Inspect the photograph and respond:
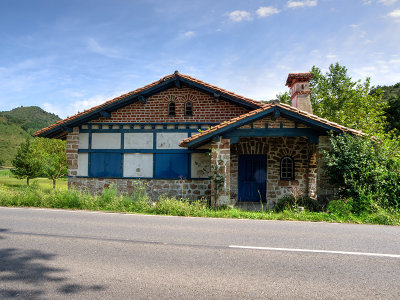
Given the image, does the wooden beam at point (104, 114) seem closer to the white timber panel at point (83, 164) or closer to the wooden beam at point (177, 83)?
the white timber panel at point (83, 164)

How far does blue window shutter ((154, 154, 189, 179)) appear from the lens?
11.6 m

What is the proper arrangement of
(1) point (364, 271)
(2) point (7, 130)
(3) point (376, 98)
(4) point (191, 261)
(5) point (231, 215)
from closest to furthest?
(1) point (364, 271) → (4) point (191, 261) → (5) point (231, 215) → (3) point (376, 98) → (2) point (7, 130)

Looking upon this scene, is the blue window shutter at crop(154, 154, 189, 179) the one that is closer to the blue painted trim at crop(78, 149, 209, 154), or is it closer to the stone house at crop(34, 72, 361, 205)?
the stone house at crop(34, 72, 361, 205)

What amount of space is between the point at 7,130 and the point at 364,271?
90.1m

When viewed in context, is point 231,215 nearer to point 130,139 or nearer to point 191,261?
point 191,261

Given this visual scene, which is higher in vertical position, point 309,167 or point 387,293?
point 309,167

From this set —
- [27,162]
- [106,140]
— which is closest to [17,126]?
[27,162]

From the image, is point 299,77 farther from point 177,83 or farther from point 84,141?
point 84,141

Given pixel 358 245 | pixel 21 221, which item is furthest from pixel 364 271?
pixel 21 221

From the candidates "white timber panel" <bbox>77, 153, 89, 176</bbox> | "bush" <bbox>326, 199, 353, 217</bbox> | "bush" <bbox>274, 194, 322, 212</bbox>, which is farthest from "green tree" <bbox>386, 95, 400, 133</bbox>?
"white timber panel" <bbox>77, 153, 89, 176</bbox>

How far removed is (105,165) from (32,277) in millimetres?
8706

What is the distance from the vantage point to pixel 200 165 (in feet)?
38.0

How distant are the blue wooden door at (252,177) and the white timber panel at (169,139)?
295 centimetres

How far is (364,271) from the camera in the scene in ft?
12.4
